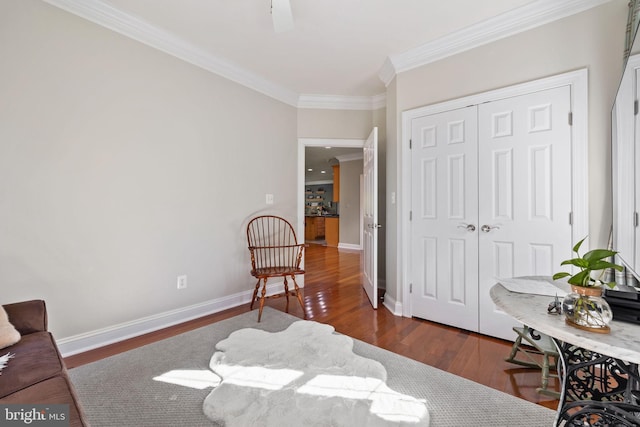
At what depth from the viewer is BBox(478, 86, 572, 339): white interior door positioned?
1.99m

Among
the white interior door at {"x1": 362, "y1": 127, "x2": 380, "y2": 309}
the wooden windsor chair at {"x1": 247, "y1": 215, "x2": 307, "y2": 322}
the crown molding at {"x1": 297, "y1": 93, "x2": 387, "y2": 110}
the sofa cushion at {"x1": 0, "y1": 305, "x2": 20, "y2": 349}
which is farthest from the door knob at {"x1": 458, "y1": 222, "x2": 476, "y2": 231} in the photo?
the sofa cushion at {"x1": 0, "y1": 305, "x2": 20, "y2": 349}

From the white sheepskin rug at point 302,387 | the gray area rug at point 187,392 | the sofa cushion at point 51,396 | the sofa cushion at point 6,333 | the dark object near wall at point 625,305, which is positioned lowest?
Answer: the gray area rug at point 187,392

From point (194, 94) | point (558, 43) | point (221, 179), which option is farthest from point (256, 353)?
point (558, 43)

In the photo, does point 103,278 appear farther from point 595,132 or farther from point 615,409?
point 595,132

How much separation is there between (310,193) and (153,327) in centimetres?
986

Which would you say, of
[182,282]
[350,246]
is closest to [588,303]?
[182,282]

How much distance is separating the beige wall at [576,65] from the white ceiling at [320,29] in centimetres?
10

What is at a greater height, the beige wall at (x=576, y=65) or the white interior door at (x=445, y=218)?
the beige wall at (x=576, y=65)

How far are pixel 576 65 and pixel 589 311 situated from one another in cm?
203

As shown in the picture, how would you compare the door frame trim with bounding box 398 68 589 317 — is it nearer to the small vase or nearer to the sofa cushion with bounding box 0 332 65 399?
the small vase

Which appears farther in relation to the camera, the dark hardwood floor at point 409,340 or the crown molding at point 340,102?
the crown molding at point 340,102

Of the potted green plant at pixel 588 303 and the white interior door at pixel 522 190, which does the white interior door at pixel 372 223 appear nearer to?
the white interior door at pixel 522 190

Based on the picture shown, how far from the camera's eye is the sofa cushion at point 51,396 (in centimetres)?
80

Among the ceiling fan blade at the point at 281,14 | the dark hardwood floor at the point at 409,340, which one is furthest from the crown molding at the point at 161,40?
the dark hardwood floor at the point at 409,340
